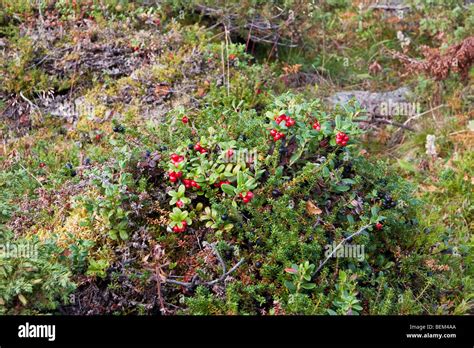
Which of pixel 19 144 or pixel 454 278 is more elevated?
pixel 454 278

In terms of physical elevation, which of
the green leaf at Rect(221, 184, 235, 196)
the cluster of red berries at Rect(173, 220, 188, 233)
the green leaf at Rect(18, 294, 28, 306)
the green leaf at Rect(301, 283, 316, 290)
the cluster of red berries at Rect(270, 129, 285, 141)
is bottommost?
the green leaf at Rect(18, 294, 28, 306)

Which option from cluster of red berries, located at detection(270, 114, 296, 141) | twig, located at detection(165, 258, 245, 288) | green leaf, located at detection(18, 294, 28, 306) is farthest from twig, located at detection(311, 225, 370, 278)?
green leaf, located at detection(18, 294, 28, 306)

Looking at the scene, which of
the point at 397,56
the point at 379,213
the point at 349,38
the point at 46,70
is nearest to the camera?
the point at 379,213

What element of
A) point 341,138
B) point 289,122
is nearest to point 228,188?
point 289,122

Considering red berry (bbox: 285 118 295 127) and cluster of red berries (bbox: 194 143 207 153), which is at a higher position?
red berry (bbox: 285 118 295 127)

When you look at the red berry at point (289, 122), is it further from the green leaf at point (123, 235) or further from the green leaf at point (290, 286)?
the green leaf at point (123, 235)

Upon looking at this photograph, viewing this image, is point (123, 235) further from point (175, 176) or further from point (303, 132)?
point (303, 132)

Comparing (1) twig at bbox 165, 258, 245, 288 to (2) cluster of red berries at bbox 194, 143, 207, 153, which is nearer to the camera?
(1) twig at bbox 165, 258, 245, 288

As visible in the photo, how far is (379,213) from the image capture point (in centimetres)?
425

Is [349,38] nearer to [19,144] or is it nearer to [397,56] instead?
[397,56]

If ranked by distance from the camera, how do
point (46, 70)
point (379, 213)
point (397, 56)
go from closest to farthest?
point (379, 213)
point (46, 70)
point (397, 56)

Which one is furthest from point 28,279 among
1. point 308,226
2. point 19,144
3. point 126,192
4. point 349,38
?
point 349,38

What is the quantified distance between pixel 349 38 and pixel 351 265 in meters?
4.94

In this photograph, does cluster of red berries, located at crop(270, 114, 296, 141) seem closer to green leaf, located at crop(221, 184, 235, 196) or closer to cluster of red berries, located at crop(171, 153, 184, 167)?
green leaf, located at crop(221, 184, 235, 196)
